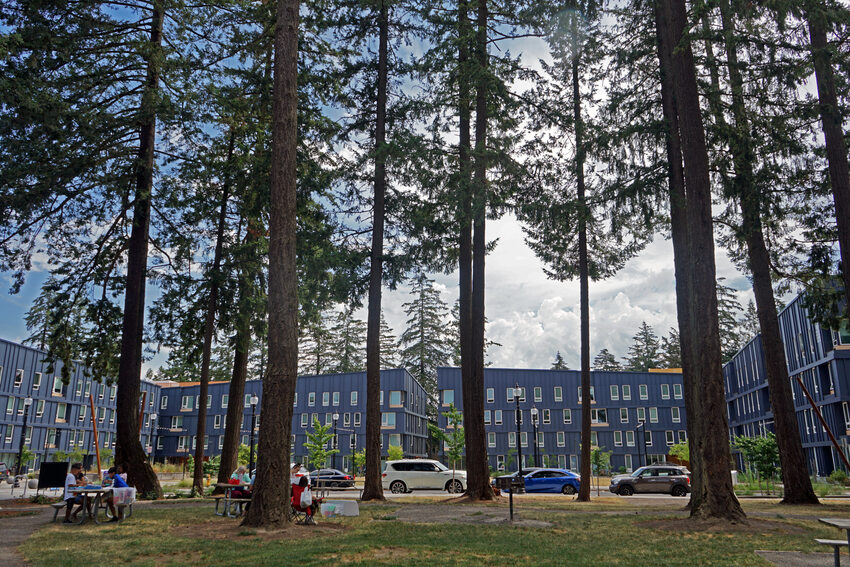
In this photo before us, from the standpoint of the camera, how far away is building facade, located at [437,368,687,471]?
198 feet

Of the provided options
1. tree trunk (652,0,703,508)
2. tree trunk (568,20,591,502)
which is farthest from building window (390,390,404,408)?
tree trunk (652,0,703,508)

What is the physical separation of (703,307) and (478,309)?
8.65 meters

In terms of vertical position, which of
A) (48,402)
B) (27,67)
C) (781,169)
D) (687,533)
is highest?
(27,67)

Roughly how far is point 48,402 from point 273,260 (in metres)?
50.9

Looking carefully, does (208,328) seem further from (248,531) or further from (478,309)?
(248,531)

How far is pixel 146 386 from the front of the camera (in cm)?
6569

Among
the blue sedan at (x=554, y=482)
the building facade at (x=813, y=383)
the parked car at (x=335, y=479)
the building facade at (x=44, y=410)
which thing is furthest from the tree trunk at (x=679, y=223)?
the building facade at (x=44, y=410)

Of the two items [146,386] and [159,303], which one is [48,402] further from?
[159,303]

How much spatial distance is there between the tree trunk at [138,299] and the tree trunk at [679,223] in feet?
46.3

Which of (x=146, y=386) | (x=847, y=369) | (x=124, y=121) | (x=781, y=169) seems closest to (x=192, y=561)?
(x=124, y=121)

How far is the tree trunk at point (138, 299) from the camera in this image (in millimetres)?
19391

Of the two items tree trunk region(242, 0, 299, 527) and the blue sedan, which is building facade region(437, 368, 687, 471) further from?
tree trunk region(242, 0, 299, 527)

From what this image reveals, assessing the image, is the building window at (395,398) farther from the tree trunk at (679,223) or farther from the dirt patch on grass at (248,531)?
the dirt patch on grass at (248,531)

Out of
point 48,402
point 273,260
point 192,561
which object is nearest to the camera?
point 192,561
